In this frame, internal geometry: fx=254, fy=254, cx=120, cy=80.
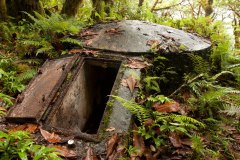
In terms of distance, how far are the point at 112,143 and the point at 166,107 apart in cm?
83

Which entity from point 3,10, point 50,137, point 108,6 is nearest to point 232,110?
point 50,137

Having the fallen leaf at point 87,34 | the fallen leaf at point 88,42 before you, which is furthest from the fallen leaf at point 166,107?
the fallen leaf at point 87,34

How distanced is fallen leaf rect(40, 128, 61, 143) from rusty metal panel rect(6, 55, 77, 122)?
0.74 feet

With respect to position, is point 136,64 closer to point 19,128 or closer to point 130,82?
point 130,82

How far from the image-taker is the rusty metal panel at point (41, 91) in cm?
283

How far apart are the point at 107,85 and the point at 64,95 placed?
130 centimetres

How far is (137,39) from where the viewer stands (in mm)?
4141

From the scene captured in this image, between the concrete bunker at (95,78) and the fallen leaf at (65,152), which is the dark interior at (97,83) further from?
the fallen leaf at (65,152)

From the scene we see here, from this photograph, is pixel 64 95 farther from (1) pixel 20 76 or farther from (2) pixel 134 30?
(2) pixel 134 30

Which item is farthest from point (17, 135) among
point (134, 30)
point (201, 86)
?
point (134, 30)

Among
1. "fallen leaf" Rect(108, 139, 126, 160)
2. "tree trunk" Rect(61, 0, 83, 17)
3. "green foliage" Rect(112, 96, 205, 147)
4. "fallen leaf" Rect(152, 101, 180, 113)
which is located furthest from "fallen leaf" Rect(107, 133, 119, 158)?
"tree trunk" Rect(61, 0, 83, 17)

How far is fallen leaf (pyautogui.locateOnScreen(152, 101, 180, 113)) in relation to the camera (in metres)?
2.91

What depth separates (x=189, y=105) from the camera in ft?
10.9

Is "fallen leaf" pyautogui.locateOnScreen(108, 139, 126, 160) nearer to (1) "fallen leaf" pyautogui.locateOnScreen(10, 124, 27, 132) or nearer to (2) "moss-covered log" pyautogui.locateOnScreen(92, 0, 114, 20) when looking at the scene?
(1) "fallen leaf" pyautogui.locateOnScreen(10, 124, 27, 132)
